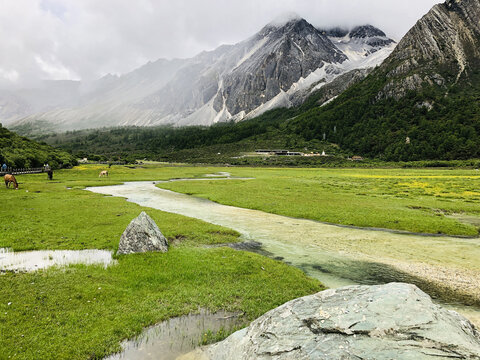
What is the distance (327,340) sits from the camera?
662 centimetres

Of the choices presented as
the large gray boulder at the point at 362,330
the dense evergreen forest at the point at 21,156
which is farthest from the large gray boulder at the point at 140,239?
the dense evergreen forest at the point at 21,156

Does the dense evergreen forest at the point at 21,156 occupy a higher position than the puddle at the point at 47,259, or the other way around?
the dense evergreen forest at the point at 21,156

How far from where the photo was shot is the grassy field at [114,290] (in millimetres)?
10211

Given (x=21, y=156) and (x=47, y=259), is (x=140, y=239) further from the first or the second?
(x=21, y=156)

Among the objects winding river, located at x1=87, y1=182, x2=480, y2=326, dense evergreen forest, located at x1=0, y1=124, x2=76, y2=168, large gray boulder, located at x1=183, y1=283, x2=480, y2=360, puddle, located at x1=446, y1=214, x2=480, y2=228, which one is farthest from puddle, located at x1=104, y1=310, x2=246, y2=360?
dense evergreen forest, located at x1=0, y1=124, x2=76, y2=168

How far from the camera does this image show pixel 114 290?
1416 cm

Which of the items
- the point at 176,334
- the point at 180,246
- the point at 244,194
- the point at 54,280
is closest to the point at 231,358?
the point at 176,334

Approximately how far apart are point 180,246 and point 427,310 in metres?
18.6

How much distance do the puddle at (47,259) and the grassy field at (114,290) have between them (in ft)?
3.04

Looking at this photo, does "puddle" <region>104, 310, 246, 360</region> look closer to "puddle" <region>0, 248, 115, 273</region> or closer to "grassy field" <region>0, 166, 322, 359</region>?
"grassy field" <region>0, 166, 322, 359</region>

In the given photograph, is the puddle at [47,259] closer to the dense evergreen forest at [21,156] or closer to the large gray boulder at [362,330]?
→ the large gray boulder at [362,330]

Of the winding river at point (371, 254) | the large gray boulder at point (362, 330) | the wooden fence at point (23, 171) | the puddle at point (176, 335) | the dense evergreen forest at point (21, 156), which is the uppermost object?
the dense evergreen forest at point (21, 156)

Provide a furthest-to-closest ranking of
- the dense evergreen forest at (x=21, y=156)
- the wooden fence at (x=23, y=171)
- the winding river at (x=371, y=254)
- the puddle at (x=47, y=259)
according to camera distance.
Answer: the dense evergreen forest at (x=21, y=156) < the wooden fence at (x=23, y=171) < the puddle at (x=47, y=259) < the winding river at (x=371, y=254)

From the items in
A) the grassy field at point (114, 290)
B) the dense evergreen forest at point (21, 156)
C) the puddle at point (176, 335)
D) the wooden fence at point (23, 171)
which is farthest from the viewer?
the dense evergreen forest at point (21, 156)
